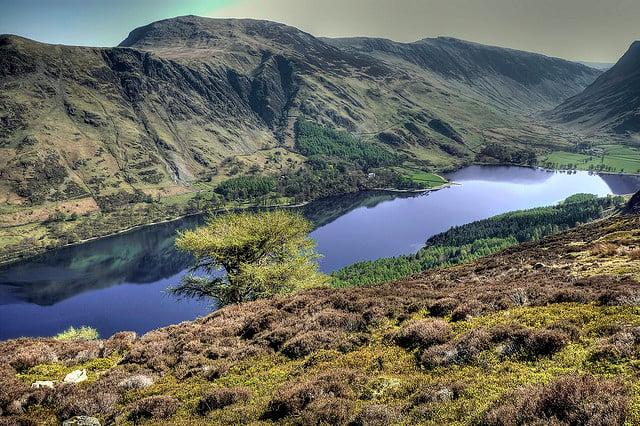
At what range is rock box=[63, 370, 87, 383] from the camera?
55.3 feet

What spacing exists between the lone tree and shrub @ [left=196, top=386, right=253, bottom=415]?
821 inches

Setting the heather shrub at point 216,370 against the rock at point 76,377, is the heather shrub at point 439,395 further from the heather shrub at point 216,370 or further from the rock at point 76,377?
the rock at point 76,377

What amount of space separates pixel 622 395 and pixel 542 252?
35.8 meters

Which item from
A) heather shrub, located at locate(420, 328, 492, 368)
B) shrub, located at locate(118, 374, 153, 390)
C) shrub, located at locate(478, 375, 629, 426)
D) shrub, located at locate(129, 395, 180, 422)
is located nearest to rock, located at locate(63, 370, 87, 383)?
shrub, located at locate(118, 374, 153, 390)

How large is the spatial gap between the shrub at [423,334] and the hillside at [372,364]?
71 mm

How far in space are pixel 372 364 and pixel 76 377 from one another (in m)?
15.2

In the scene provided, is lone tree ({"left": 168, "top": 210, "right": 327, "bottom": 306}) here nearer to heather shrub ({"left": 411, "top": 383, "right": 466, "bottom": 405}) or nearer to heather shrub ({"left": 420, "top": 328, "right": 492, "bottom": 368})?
heather shrub ({"left": 420, "top": 328, "right": 492, "bottom": 368})

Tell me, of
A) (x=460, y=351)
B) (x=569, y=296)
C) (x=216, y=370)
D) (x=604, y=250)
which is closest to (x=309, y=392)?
(x=460, y=351)

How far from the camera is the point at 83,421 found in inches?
506

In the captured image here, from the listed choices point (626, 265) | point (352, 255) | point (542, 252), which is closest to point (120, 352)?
point (626, 265)

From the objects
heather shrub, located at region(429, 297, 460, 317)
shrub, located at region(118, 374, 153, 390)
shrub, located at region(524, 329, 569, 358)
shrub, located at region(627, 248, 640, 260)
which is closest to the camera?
Answer: shrub, located at region(524, 329, 569, 358)

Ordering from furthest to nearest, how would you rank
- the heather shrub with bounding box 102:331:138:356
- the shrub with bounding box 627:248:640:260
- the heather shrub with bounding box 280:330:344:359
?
the shrub with bounding box 627:248:640:260 < the heather shrub with bounding box 102:331:138:356 < the heather shrub with bounding box 280:330:344:359

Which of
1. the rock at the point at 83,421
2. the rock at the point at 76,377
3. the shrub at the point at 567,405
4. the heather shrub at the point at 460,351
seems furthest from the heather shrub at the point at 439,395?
the rock at the point at 76,377

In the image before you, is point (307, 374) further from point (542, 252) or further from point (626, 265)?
point (542, 252)
